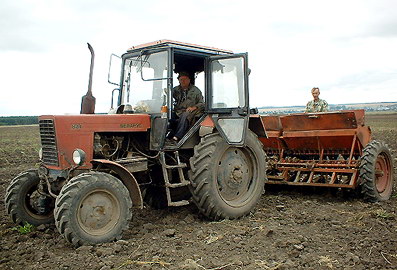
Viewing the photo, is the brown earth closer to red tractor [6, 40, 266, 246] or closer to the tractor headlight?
red tractor [6, 40, 266, 246]

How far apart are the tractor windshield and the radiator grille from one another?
1.35 m

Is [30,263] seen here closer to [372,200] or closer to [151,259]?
[151,259]

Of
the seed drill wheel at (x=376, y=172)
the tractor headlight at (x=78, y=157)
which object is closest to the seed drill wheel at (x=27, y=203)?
the tractor headlight at (x=78, y=157)

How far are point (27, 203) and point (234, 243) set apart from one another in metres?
2.93

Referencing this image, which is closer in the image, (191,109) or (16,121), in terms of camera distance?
(191,109)

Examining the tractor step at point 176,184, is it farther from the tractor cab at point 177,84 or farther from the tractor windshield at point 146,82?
the tractor windshield at point 146,82

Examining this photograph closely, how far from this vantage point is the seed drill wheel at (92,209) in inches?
191

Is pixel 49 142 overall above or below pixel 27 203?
above

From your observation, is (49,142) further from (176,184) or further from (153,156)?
(176,184)

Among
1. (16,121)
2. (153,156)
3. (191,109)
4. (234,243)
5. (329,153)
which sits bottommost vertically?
(234,243)

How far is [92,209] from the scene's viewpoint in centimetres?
509

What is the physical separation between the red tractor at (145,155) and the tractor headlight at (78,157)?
0.04ft

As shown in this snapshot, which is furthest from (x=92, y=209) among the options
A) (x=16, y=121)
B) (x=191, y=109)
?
(x=16, y=121)

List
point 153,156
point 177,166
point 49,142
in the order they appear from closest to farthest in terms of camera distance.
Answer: point 49,142, point 177,166, point 153,156
